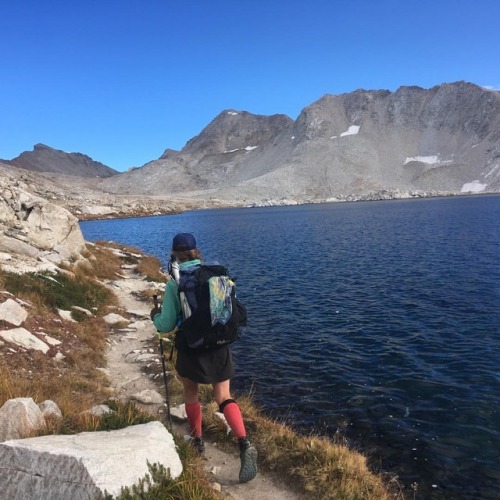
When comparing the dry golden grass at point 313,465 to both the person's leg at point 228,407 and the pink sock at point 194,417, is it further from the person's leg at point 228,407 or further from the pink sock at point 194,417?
the person's leg at point 228,407

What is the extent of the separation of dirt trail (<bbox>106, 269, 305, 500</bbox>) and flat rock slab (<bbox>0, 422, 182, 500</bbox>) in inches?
75.0

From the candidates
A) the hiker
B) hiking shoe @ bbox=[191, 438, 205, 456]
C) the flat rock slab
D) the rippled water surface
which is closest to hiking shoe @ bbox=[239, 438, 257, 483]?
the hiker

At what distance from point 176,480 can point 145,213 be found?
163 meters

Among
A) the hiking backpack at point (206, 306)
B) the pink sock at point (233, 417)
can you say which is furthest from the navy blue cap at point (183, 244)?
the pink sock at point (233, 417)

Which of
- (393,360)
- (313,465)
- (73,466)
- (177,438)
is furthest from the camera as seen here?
(393,360)

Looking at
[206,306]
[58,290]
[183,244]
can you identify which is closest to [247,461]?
[206,306]

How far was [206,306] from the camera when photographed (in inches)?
253

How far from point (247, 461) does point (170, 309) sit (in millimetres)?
2871

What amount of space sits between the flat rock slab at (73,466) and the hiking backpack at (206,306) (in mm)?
1670

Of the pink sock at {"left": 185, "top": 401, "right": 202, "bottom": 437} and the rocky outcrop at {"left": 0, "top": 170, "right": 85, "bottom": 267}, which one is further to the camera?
the rocky outcrop at {"left": 0, "top": 170, "right": 85, "bottom": 267}

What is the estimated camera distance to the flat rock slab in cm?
492

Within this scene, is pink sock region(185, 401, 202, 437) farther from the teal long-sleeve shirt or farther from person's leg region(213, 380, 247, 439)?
the teal long-sleeve shirt

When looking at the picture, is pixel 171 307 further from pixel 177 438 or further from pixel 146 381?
pixel 146 381

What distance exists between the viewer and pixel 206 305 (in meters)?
6.41
